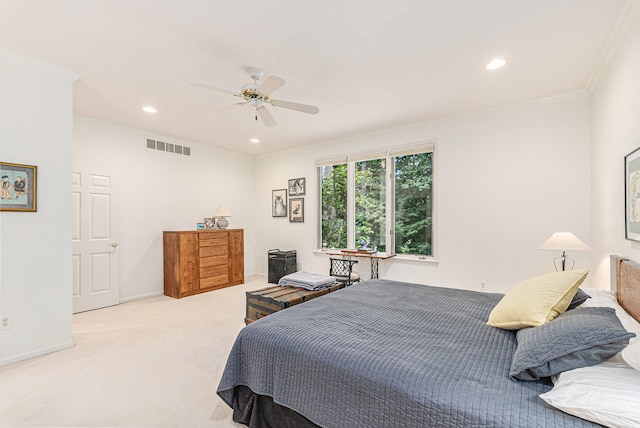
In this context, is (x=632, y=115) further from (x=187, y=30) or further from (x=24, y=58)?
(x=24, y=58)

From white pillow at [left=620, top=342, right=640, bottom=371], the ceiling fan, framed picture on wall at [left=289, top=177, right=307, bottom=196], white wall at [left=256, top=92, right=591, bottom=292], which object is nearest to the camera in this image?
white pillow at [left=620, top=342, right=640, bottom=371]

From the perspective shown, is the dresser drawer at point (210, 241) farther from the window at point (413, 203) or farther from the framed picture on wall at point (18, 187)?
the window at point (413, 203)

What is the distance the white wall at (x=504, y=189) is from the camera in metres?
3.31

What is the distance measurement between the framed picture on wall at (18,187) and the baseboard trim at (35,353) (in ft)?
4.19

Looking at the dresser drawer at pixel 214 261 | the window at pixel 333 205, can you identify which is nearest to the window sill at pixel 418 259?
the window at pixel 333 205

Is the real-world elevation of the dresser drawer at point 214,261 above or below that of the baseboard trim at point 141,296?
above

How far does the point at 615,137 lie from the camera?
2.41m

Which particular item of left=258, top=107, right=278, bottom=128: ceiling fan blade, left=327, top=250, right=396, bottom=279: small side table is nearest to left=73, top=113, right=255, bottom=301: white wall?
left=327, top=250, right=396, bottom=279: small side table

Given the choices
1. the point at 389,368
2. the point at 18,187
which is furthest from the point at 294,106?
the point at 18,187

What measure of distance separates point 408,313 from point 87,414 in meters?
2.19

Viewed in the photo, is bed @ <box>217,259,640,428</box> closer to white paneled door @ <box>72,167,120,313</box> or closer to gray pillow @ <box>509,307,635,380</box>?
gray pillow @ <box>509,307,635,380</box>

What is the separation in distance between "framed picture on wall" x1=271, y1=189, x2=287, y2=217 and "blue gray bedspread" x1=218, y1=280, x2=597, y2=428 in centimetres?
402

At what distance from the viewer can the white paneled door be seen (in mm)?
3926

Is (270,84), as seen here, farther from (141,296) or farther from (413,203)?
(141,296)
